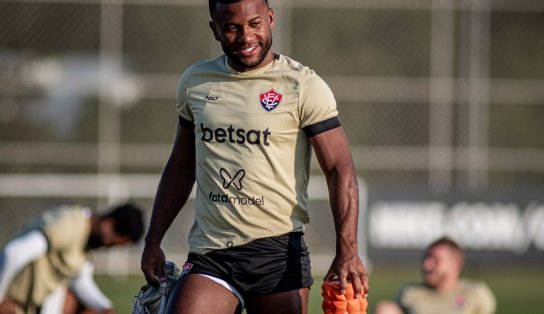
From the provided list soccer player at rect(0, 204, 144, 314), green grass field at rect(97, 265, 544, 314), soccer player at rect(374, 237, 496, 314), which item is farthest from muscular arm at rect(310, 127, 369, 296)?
green grass field at rect(97, 265, 544, 314)

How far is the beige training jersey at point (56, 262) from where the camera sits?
27.0ft

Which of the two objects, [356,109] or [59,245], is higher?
[356,109]

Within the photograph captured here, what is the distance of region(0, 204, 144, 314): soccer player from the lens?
8.12 meters

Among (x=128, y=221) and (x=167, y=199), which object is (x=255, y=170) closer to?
(x=167, y=199)

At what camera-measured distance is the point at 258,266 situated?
17.3 ft

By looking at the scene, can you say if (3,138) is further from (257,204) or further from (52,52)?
(257,204)

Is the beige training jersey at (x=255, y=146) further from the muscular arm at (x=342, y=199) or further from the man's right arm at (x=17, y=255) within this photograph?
the man's right arm at (x=17, y=255)

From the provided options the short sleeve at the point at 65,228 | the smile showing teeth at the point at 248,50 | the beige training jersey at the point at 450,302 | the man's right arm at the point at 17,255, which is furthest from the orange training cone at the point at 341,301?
the beige training jersey at the point at 450,302

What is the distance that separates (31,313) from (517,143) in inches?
555

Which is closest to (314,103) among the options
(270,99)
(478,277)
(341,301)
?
(270,99)

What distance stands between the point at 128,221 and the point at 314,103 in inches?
127

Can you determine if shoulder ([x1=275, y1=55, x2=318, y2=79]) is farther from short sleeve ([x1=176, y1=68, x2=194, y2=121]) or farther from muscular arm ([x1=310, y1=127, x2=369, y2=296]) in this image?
short sleeve ([x1=176, y1=68, x2=194, y2=121])

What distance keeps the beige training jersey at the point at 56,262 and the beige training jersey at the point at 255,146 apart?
2989 millimetres

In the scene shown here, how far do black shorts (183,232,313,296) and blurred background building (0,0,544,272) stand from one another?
33.2 ft
